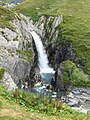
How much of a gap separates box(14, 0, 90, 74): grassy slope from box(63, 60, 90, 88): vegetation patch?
4.92m

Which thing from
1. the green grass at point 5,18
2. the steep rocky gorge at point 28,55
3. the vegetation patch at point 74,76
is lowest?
the vegetation patch at point 74,76

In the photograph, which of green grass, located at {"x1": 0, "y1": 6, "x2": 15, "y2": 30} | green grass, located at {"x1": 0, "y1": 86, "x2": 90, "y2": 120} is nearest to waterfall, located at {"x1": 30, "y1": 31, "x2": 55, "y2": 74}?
green grass, located at {"x1": 0, "y1": 6, "x2": 15, "y2": 30}

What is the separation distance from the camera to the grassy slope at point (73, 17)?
86838 millimetres

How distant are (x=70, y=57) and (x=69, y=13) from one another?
3869cm

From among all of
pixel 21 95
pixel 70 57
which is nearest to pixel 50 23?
pixel 70 57

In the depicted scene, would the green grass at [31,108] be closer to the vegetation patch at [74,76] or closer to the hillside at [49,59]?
the hillside at [49,59]

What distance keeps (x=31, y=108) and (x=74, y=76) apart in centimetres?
4555

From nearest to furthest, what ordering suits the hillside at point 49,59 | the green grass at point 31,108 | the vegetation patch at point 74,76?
the green grass at point 31,108 → the hillside at point 49,59 → the vegetation patch at point 74,76

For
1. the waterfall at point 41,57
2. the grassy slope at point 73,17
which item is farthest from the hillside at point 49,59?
the waterfall at point 41,57

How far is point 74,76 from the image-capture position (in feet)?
242

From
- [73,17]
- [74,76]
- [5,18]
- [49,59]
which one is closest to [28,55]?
[74,76]

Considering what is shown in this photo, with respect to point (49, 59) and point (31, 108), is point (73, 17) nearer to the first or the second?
point (49, 59)

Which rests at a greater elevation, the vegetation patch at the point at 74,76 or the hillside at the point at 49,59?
the hillside at the point at 49,59

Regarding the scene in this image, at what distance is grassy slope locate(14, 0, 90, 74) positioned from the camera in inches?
3419
